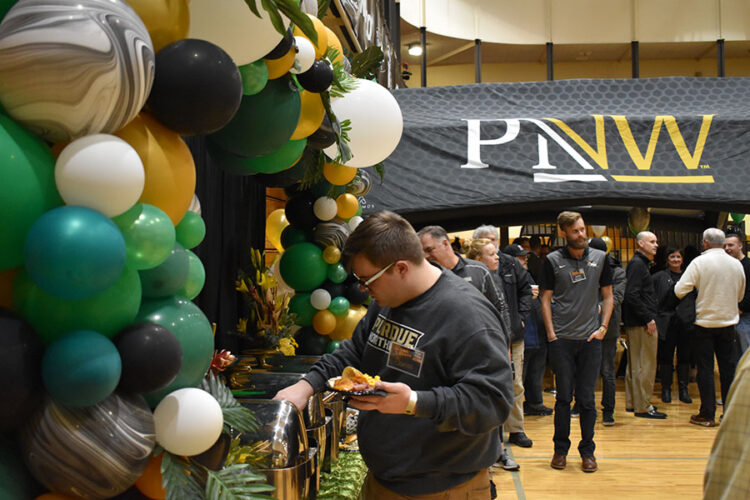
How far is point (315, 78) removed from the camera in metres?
Result: 1.91

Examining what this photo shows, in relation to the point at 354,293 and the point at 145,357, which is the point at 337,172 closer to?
the point at 354,293

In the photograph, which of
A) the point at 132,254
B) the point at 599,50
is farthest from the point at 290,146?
the point at 599,50

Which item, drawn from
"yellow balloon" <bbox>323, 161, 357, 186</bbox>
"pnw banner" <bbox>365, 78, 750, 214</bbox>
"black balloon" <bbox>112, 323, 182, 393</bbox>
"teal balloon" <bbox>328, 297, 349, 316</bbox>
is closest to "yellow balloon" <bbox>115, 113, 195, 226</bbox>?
"black balloon" <bbox>112, 323, 182, 393</bbox>

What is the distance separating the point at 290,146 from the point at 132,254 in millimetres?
1019

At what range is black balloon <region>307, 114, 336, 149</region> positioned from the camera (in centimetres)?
225

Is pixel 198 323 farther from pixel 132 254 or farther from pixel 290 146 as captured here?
pixel 290 146

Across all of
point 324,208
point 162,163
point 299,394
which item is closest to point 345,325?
point 324,208

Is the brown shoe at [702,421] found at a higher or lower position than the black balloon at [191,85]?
lower

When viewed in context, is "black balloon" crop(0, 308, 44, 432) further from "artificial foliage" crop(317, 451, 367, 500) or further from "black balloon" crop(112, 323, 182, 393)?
"artificial foliage" crop(317, 451, 367, 500)

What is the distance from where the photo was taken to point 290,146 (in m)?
2.08

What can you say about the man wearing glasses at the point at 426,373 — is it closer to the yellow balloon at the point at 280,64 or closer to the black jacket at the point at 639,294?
the yellow balloon at the point at 280,64

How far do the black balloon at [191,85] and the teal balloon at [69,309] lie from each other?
30 cm

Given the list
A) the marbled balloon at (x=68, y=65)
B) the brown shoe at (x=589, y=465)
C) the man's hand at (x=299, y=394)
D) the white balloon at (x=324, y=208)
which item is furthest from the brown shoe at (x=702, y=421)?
the marbled balloon at (x=68, y=65)

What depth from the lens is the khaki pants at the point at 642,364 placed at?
6.10m
